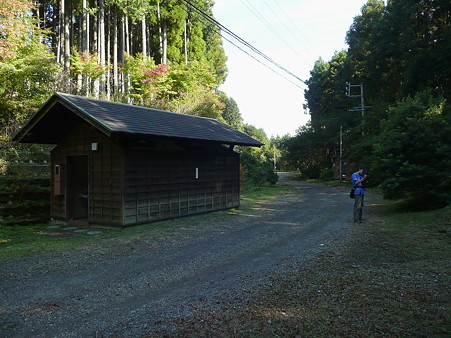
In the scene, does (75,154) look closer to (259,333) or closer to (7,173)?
(7,173)

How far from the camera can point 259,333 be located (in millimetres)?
3355

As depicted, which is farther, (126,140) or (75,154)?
(75,154)

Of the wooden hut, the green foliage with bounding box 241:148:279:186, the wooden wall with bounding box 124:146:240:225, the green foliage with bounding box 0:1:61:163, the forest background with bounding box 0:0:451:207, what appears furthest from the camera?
the green foliage with bounding box 241:148:279:186

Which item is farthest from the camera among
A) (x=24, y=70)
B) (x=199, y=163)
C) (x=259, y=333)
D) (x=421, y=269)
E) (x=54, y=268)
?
(x=24, y=70)

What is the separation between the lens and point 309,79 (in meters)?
49.7

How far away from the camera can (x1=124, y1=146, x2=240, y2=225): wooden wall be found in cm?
Result: 996

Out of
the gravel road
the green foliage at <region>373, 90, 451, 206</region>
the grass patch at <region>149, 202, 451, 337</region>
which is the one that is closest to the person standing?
the gravel road

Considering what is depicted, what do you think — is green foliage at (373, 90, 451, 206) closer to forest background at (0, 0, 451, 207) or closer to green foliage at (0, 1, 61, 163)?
forest background at (0, 0, 451, 207)

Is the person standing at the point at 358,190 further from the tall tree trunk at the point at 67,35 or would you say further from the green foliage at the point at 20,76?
the tall tree trunk at the point at 67,35

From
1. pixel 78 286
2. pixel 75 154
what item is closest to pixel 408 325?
pixel 78 286

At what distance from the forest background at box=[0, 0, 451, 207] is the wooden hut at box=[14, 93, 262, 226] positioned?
2.27 metres

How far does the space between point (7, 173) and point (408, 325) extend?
12281 mm

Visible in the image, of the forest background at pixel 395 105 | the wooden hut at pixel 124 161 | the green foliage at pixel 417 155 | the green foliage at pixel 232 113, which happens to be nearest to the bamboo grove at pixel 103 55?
the wooden hut at pixel 124 161

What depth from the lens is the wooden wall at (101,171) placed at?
9.76 metres
